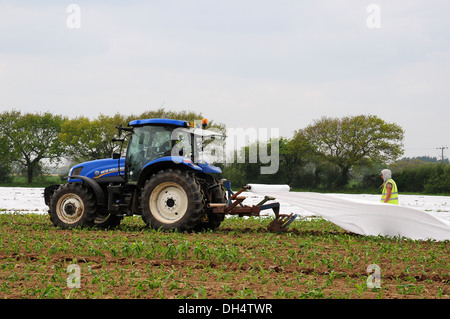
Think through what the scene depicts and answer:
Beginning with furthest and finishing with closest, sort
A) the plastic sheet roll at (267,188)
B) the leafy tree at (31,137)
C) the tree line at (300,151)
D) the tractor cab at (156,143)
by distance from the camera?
1. the leafy tree at (31,137)
2. the tree line at (300,151)
3. the tractor cab at (156,143)
4. the plastic sheet roll at (267,188)

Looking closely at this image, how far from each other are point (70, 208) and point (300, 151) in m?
41.5

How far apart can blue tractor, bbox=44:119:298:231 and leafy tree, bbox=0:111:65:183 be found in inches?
1789

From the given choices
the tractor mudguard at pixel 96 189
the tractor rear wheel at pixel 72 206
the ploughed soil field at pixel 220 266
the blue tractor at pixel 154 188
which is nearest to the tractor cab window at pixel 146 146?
the blue tractor at pixel 154 188

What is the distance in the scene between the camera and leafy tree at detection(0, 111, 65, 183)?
55.6m

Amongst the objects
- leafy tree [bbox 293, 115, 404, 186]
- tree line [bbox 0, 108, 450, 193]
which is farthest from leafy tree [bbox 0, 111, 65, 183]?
leafy tree [bbox 293, 115, 404, 186]

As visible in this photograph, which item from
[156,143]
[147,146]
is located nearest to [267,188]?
[156,143]

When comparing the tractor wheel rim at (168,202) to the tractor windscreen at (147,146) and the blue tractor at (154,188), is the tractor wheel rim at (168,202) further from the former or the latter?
the tractor windscreen at (147,146)

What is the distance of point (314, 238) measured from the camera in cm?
1006

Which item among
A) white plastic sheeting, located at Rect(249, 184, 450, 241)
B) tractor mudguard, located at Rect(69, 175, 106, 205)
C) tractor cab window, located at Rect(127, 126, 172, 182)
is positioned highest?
tractor cab window, located at Rect(127, 126, 172, 182)

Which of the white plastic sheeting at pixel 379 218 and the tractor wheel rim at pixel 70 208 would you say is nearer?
the white plastic sheeting at pixel 379 218

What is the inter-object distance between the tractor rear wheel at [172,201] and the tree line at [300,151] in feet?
108

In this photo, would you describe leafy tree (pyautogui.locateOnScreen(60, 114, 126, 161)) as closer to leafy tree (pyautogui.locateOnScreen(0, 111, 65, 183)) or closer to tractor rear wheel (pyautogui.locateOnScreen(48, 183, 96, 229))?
leafy tree (pyautogui.locateOnScreen(0, 111, 65, 183))

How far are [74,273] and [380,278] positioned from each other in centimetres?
391

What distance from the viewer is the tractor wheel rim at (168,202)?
10898 millimetres
